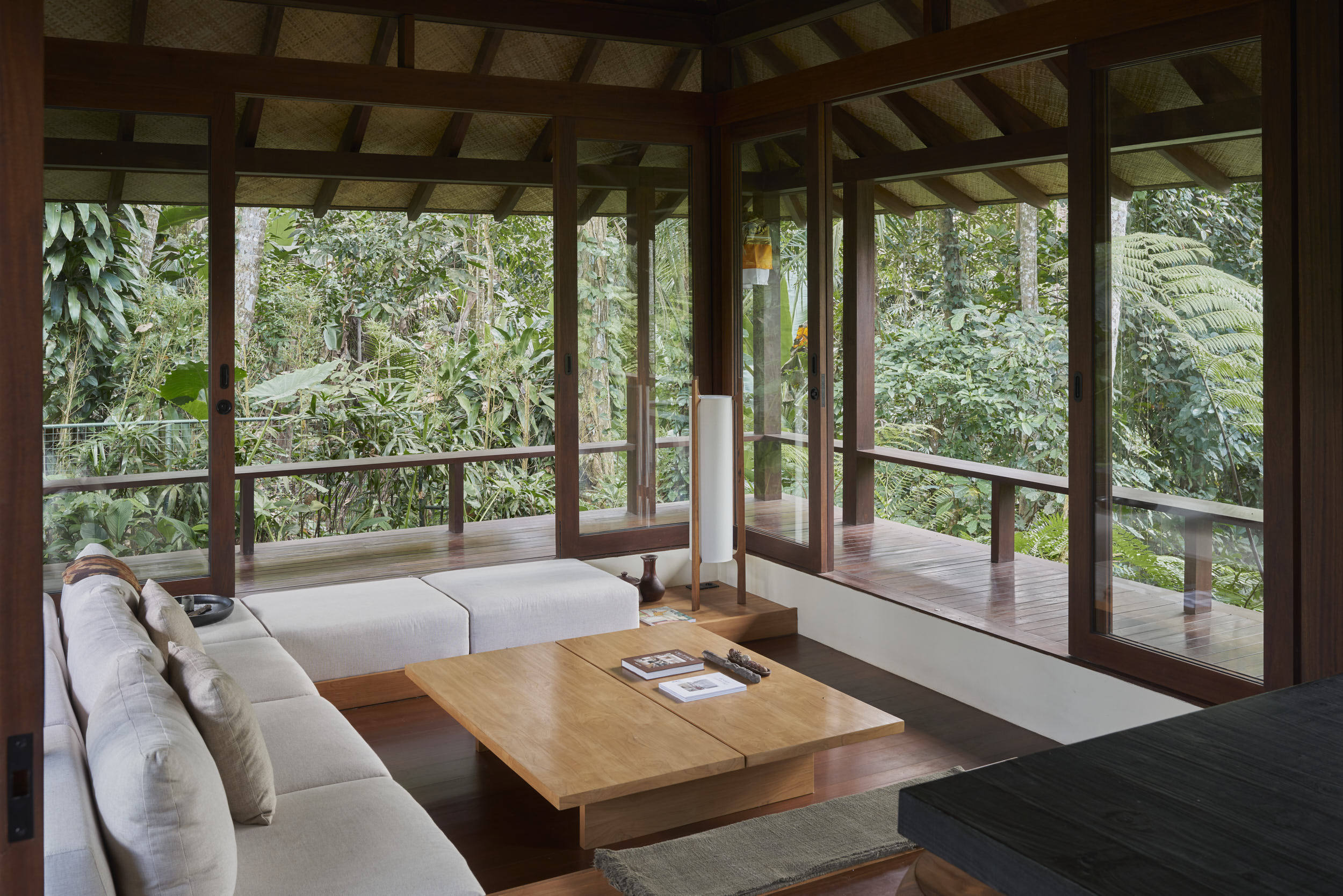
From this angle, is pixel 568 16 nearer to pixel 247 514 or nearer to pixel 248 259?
pixel 247 514

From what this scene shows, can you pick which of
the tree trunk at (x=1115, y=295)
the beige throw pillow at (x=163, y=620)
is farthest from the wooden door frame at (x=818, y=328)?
the beige throw pillow at (x=163, y=620)

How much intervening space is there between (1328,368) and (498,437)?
6.79m

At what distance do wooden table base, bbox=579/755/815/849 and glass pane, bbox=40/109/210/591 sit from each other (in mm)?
2570

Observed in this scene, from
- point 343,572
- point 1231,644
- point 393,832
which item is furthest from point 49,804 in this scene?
point 343,572

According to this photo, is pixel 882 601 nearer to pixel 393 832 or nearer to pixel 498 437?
pixel 393 832

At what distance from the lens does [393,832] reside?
2.29 m

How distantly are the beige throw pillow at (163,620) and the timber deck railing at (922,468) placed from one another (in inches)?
63.3

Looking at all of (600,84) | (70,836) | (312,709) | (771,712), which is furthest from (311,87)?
(70,836)

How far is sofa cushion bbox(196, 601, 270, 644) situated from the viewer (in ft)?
12.7

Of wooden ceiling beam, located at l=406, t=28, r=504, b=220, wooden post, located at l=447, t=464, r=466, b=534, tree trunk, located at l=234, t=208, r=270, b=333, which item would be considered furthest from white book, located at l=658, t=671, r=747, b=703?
tree trunk, located at l=234, t=208, r=270, b=333

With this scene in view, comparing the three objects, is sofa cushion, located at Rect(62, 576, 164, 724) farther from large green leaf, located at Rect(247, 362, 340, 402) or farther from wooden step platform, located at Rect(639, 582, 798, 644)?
large green leaf, located at Rect(247, 362, 340, 402)

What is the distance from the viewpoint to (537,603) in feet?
14.7

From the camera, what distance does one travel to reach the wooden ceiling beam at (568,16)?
5.04m

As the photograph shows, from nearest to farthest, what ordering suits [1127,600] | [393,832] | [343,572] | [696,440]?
[393,832] < [1127,600] < [696,440] < [343,572]
